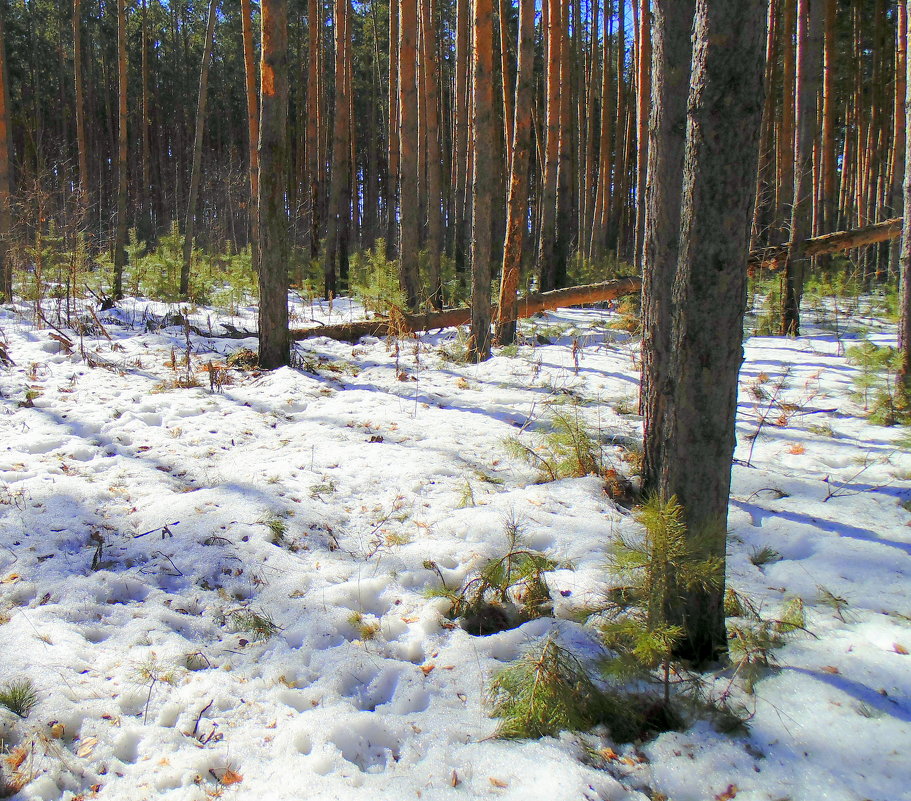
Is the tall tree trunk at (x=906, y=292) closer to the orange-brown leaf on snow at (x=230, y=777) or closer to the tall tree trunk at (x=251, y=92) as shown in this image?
the orange-brown leaf on snow at (x=230, y=777)

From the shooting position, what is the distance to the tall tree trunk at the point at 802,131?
7.49 meters

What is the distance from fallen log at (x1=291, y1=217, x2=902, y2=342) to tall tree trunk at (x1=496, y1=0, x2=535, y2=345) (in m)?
0.24

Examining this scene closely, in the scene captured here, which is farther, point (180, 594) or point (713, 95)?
point (180, 594)

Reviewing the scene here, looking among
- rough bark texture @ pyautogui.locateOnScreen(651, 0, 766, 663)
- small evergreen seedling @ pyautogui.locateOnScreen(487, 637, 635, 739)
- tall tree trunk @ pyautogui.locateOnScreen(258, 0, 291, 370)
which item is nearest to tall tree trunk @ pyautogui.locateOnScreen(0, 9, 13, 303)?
tall tree trunk @ pyautogui.locateOnScreen(258, 0, 291, 370)

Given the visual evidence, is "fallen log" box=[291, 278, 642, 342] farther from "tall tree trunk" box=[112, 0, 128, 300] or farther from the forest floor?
"tall tree trunk" box=[112, 0, 128, 300]

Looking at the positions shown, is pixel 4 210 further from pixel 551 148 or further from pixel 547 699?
pixel 547 699

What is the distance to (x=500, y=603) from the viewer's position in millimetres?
2611

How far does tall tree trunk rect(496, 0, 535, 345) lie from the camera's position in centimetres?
659

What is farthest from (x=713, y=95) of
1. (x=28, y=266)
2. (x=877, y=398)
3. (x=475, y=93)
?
(x=28, y=266)

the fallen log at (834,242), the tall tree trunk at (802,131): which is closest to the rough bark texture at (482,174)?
the fallen log at (834,242)

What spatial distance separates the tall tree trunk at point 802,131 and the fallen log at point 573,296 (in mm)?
226

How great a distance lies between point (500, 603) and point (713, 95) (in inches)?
79.1

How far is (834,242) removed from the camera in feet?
25.6

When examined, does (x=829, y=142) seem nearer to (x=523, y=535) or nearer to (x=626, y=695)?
(x=523, y=535)
